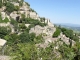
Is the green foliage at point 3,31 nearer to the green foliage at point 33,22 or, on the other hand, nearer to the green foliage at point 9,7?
the green foliage at point 33,22

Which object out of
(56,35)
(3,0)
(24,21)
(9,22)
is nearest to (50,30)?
(56,35)

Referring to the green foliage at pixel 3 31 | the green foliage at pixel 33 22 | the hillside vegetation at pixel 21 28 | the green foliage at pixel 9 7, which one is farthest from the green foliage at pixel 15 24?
the green foliage at pixel 9 7

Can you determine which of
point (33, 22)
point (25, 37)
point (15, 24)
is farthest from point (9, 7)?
point (25, 37)

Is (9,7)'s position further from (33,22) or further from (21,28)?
(33,22)

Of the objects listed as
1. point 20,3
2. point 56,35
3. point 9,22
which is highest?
point 20,3

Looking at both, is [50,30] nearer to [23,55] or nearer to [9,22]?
[9,22]

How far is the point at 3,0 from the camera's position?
82.7m

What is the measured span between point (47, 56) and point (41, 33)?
2047 inches

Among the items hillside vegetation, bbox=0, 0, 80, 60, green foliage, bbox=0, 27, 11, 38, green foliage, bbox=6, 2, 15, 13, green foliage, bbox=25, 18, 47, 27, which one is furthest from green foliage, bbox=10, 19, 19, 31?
green foliage, bbox=6, 2, 15, 13

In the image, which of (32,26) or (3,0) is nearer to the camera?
(32,26)

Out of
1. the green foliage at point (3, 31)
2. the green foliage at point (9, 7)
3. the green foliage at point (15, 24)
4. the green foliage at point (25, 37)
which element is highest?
the green foliage at point (9, 7)

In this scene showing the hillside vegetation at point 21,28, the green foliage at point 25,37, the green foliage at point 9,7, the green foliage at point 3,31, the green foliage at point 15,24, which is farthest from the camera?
the green foliage at point 9,7

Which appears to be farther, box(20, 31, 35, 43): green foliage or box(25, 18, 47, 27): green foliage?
box(25, 18, 47, 27): green foliage

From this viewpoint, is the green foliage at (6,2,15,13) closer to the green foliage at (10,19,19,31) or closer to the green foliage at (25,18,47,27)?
the green foliage at (10,19,19,31)
